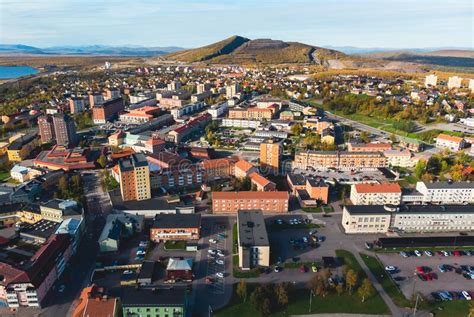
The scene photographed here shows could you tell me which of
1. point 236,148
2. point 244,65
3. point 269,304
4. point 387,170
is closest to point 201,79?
point 244,65

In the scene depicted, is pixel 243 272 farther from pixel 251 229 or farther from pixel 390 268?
pixel 390 268

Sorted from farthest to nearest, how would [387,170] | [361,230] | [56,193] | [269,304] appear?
[387,170] → [56,193] → [361,230] → [269,304]

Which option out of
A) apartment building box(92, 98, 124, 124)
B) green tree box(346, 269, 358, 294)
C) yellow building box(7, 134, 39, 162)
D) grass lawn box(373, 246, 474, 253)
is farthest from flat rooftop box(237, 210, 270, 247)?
apartment building box(92, 98, 124, 124)

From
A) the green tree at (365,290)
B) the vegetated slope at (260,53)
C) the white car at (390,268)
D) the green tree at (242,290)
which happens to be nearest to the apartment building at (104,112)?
the green tree at (242,290)

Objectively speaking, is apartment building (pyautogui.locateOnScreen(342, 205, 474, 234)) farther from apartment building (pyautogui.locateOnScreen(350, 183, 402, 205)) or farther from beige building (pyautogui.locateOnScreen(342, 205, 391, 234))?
apartment building (pyautogui.locateOnScreen(350, 183, 402, 205))

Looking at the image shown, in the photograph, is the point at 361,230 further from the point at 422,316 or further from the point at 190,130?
the point at 190,130

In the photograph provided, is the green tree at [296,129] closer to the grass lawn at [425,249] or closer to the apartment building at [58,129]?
the grass lawn at [425,249]
